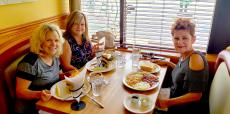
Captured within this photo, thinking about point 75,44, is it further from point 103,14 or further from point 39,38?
point 103,14

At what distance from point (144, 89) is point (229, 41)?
45.4 inches

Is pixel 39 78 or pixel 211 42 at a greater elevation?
pixel 211 42

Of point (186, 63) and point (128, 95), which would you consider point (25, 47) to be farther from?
point (186, 63)

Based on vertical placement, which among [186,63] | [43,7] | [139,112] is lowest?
[139,112]

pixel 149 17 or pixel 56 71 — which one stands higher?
pixel 149 17

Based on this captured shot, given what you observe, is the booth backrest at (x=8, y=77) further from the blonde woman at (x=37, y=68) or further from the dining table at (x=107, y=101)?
the dining table at (x=107, y=101)

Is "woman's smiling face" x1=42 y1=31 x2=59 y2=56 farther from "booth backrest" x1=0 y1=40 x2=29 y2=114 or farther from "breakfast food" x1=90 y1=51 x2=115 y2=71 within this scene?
"breakfast food" x1=90 y1=51 x2=115 y2=71

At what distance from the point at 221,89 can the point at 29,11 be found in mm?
1813

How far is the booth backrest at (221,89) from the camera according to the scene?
52.7 inches

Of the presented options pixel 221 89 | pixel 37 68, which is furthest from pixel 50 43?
pixel 221 89

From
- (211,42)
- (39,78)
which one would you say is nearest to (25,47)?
(39,78)

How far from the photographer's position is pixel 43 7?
7.38 ft

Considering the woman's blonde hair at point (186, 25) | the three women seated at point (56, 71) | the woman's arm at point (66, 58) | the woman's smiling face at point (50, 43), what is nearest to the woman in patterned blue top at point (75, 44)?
the woman's arm at point (66, 58)

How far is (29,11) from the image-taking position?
206 cm
